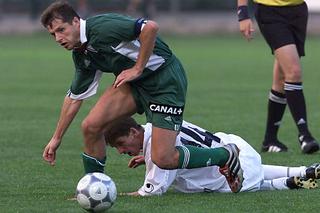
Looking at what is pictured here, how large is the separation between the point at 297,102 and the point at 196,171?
101 inches

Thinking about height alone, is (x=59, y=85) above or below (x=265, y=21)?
below

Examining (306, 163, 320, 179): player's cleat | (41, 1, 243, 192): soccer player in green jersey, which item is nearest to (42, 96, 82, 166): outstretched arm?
(41, 1, 243, 192): soccer player in green jersey

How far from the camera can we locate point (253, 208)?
719cm

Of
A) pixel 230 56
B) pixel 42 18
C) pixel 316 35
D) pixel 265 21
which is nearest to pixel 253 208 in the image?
pixel 42 18

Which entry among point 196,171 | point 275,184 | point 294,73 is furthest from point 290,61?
point 196,171

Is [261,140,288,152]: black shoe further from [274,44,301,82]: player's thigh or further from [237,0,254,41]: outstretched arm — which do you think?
[237,0,254,41]: outstretched arm

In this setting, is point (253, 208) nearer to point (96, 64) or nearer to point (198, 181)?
point (198, 181)

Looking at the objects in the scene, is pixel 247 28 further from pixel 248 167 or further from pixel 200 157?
pixel 200 157

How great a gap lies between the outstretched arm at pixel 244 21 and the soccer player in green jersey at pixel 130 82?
7.35ft

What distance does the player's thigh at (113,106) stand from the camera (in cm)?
761

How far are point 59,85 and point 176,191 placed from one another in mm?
10775

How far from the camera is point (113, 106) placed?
766 centimetres

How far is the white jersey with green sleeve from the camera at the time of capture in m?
7.67

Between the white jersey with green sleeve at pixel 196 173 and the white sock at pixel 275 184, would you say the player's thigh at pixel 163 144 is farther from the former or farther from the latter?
the white sock at pixel 275 184
